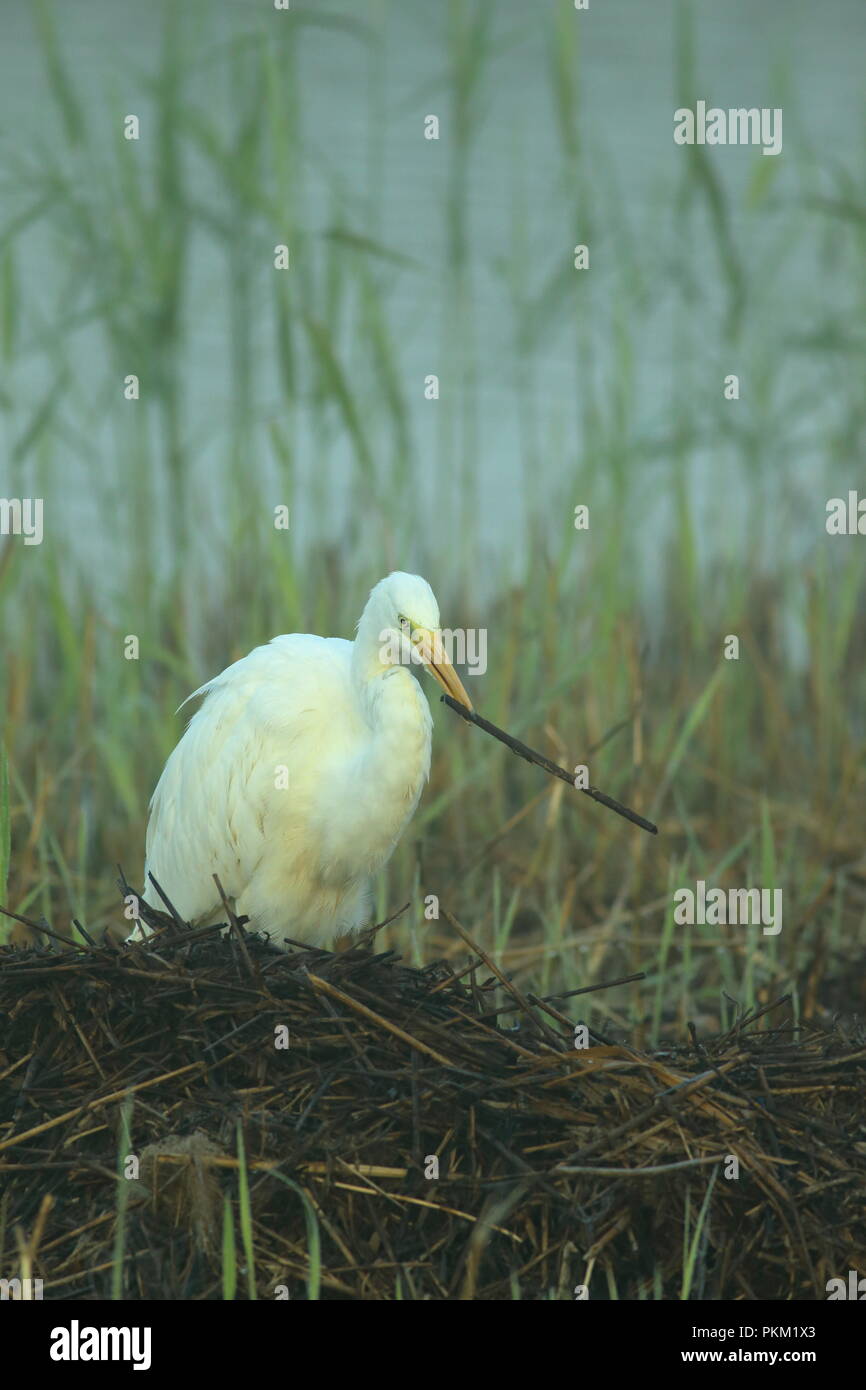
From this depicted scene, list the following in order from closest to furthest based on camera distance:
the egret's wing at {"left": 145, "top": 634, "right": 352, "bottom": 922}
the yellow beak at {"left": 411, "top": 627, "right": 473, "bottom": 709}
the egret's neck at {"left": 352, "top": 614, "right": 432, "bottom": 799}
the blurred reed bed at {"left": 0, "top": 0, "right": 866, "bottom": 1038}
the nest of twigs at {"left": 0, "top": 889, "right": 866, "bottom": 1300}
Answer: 1. the nest of twigs at {"left": 0, "top": 889, "right": 866, "bottom": 1300}
2. the yellow beak at {"left": 411, "top": 627, "right": 473, "bottom": 709}
3. the egret's neck at {"left": 352, "top": 614, "right": 432, "bottom": 799}
4. the egret's wing at {"left": 145, "top": 634, "right": 352, "bottom": 922}
5. the blurred reed bed at {"left": 0, "top": 0, "right": 866, "bottom": 1038}

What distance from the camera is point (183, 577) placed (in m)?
6.16

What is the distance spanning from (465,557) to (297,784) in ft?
8.11

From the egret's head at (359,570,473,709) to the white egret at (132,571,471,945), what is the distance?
0.09 feet

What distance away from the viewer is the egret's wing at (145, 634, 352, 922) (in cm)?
429

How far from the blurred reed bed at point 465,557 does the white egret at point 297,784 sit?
0.33 m

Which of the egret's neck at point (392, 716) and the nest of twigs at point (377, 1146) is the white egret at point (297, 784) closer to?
the egret's neck at point (392, 716)

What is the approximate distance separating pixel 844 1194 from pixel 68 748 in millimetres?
3545

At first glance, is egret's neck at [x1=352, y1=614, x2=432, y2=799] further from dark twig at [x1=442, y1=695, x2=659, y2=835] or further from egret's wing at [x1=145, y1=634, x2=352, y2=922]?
dark twig at [x1=442, y1=695, x2=659, y2=835]

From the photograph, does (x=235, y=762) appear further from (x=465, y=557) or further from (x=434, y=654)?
(x=465, y=557)

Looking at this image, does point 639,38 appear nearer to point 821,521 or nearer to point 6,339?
point 821,521

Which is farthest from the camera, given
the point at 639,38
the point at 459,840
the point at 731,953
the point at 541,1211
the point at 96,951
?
the point at 639,38

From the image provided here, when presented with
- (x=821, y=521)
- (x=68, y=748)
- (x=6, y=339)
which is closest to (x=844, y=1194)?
(x=68, y=748)

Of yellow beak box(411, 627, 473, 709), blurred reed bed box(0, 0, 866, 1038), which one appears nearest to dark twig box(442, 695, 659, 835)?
yellow beak box(411, 627, 473, 709)

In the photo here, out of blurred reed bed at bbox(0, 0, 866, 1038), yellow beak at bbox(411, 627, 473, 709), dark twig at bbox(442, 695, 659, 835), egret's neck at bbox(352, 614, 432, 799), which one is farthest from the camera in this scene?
blurred reed bed at bbox(0, 0, 866, 1038)
